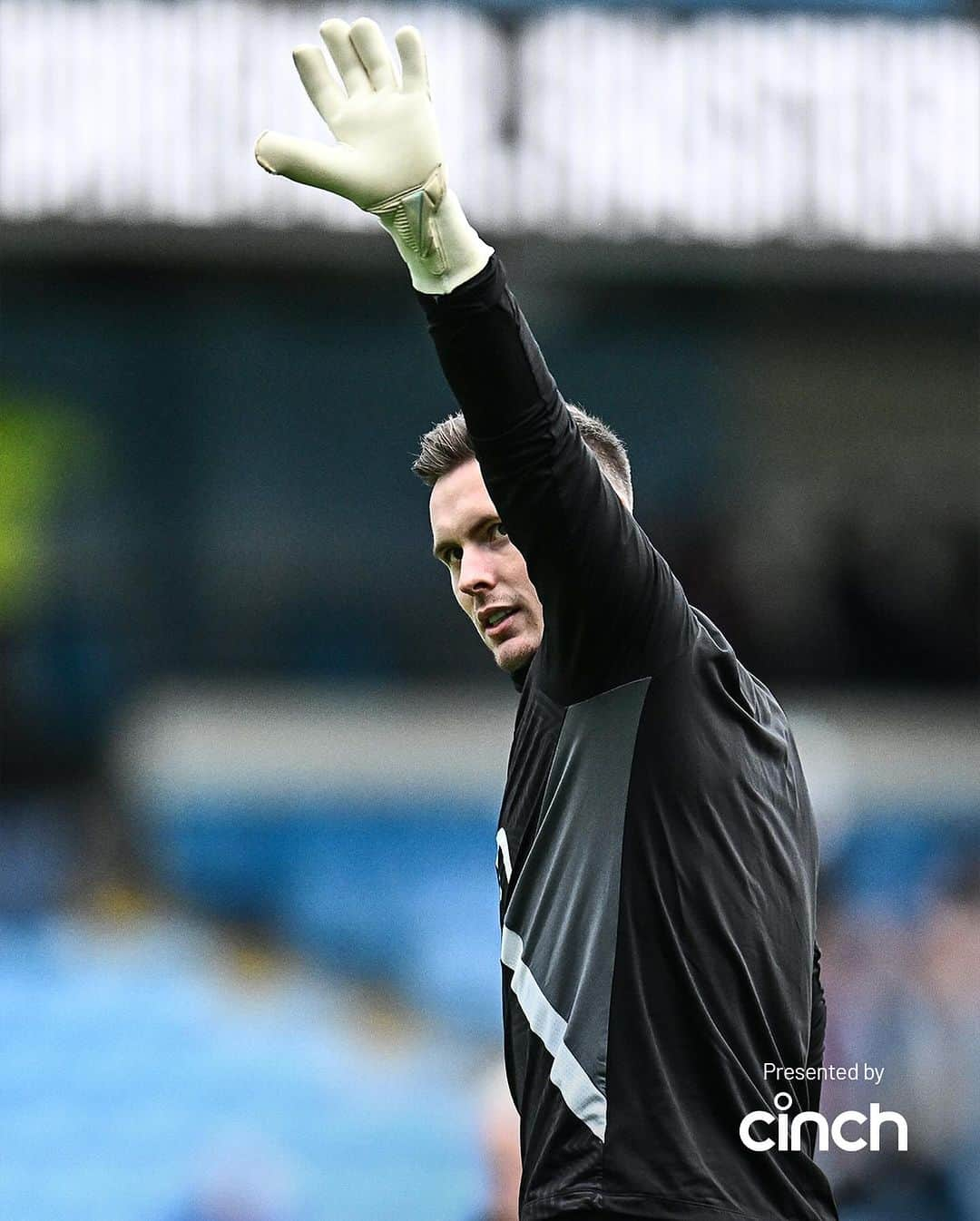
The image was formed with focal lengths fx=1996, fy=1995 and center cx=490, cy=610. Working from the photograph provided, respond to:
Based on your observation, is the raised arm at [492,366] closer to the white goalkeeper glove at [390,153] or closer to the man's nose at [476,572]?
the white goalkeeper glove at [390,153]

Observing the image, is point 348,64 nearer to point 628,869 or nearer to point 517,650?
point 517,650

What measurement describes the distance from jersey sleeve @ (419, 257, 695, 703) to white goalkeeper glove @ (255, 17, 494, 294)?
0.04 meters

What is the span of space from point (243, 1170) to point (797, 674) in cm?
354

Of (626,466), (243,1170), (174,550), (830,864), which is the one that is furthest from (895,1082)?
(626,466)

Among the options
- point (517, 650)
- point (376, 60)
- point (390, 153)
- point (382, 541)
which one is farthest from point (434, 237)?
point (382, 541)

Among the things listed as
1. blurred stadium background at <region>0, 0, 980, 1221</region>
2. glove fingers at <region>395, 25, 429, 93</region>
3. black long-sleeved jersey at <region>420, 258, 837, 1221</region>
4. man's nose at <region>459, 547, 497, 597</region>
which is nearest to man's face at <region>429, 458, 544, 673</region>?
man's nose at <region>459, 547, 497, 597</region>

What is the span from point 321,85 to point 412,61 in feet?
0.34

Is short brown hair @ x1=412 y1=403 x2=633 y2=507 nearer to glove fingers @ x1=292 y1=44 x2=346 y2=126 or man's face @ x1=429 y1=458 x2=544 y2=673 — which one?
man's face @ x1=429 y1=458 x2=544 y2=673

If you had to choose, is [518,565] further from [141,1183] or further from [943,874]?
[943,874]

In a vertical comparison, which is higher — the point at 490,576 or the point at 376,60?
the point at 376,60

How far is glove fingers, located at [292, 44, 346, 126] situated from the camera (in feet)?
7.11

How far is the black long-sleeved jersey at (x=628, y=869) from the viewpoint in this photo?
2.14m

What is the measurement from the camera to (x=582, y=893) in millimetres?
2244

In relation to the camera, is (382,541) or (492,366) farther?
(382,541)
